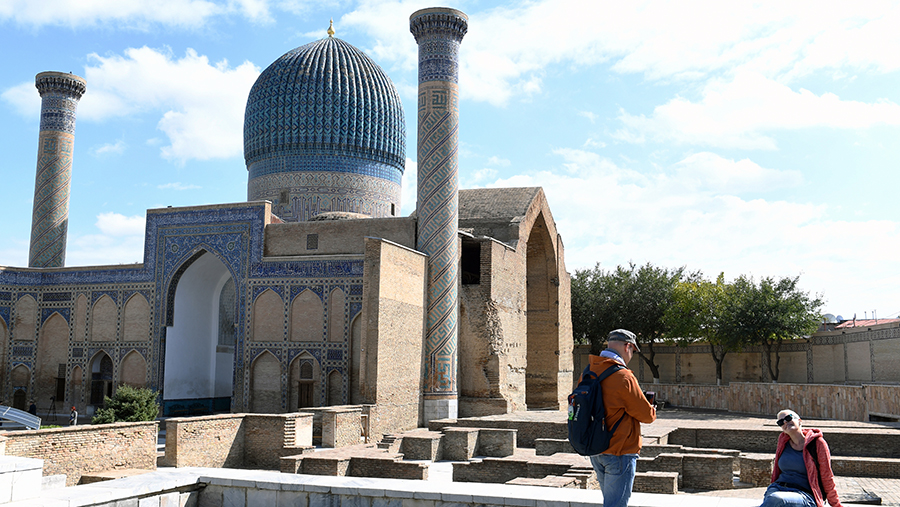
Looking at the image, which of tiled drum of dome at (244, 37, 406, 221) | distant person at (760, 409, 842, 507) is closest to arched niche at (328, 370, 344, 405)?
tiled drum of dome at (244, 37, 406, 221)

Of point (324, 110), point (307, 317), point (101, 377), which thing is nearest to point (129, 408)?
point (307, 317)

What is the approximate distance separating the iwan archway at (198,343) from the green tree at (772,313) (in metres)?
14.8

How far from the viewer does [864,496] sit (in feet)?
26.6

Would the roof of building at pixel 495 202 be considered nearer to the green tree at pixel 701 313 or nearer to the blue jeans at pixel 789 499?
the green tree at pixel 701 313

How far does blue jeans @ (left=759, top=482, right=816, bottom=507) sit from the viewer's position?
3822 millimetres

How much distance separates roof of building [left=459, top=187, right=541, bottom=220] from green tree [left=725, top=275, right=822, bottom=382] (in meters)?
7.51

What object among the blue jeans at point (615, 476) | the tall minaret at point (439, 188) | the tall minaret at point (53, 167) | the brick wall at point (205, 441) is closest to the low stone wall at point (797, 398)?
the tall minaret at point (439, 188)

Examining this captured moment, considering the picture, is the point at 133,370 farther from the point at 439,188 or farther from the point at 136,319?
the point at 439,188

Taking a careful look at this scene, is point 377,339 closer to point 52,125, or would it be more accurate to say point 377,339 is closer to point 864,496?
point 864,496

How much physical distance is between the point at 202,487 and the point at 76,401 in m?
15.5

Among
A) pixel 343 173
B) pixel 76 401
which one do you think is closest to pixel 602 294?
pixel 343 173

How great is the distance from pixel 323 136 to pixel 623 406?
60.0 feet

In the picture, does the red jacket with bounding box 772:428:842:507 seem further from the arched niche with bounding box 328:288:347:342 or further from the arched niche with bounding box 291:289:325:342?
the arched niche with bounding box 291:289:325:342

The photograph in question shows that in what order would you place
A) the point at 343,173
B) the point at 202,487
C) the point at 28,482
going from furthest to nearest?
the point at 343,173, the point at 202,487, the point at 28,482
